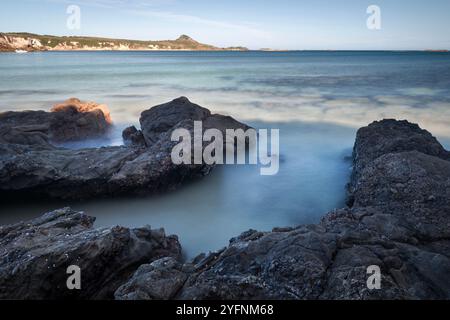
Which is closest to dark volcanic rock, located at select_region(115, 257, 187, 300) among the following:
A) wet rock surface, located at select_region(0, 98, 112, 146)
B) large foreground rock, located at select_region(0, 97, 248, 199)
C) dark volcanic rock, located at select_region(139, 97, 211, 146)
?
large foreground rock, located at select_region(0, 97, 248, 199)

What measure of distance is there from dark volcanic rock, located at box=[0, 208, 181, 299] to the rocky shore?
1 cm

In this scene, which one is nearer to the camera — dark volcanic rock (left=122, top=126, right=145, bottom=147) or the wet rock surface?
the wet rock surface

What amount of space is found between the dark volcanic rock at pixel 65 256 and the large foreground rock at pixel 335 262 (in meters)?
0.78

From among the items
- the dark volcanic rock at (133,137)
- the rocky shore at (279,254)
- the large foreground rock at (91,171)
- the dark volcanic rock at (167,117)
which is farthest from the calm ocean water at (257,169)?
the dark volcanic rock at (167,117)

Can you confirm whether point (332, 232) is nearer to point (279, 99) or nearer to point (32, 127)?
point (32, 127)

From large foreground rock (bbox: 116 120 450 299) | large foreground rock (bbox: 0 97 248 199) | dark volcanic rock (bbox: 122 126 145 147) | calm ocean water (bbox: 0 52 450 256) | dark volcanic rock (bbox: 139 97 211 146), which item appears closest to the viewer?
large foreground rock (bbox: 116 120 450 299)

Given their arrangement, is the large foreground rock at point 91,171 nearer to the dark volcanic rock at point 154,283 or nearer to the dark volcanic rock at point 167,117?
the dark volcanic rock at point 167,117

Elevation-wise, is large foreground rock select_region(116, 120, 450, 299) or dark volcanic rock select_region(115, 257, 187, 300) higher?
large foreground rock select_region(116, 120, 450, 299)

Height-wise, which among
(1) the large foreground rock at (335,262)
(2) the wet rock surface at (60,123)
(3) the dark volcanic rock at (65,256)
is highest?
(2) the wet rock surface at (60,123)

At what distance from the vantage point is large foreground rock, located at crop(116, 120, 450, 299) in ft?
10.9

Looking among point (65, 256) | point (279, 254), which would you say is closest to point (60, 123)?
point (65, 256)

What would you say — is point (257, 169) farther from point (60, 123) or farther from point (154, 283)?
point (60, 123)

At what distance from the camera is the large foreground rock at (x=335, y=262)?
3.31 metres

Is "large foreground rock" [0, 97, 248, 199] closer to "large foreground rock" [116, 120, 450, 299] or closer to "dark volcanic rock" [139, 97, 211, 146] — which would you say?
"dark volcanic rock" [139, 97, 211, 146]
